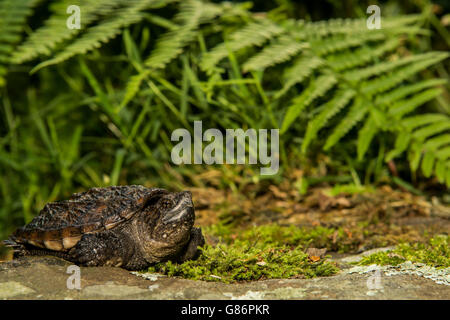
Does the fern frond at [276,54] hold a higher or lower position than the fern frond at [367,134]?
higher

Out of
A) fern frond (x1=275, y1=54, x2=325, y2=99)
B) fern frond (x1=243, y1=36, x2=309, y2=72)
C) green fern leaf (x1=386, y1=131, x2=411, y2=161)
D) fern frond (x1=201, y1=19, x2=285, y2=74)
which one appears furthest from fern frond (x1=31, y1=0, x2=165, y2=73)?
green fern leaf (x1=386, y1=131, x2=411, y2=161)

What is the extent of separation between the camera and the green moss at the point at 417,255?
257 centimetres

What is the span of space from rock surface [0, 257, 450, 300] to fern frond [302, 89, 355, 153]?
1.79 meters

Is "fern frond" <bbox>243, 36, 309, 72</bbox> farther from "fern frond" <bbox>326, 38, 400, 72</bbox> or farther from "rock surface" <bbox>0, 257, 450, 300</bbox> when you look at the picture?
"rock surface" <bbox>0, 257, 450, 300</bbox>

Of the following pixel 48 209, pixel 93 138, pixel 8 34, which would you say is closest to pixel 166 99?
pixel 93 138

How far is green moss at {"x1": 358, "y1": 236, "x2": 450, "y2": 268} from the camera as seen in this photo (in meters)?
2.57

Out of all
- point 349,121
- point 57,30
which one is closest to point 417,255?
point 349,121

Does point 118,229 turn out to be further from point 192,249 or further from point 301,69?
point 301,69

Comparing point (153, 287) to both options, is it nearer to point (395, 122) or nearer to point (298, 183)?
point (298, 183)

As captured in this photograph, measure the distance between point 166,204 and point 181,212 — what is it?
137 mm

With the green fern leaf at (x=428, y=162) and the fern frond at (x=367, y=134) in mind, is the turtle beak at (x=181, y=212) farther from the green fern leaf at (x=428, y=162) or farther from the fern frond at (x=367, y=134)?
the green fern leaf at (x=428, y=162)

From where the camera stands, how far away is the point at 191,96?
485 centimetres

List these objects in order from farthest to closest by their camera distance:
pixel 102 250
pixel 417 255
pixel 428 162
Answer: pixel 428 162 < pixel 417 255 < pixel 102 250

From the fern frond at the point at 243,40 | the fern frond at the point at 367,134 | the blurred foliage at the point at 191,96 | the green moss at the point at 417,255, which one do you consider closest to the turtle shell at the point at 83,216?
the green moss at the point at 417,255
